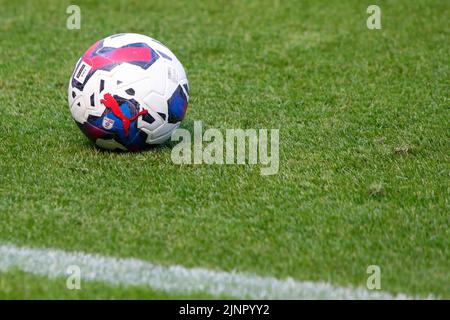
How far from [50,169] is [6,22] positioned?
3816 mm

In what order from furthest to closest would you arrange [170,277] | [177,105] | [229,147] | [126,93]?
[229,147]
[177,105]
[126,93]
[170,277]

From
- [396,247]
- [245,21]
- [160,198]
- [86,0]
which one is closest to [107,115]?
[160,198]

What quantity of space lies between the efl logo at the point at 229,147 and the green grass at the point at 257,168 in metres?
0.08

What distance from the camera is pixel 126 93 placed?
4902mm

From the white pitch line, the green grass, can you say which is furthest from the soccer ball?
the white pitch line

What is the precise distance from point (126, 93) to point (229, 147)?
81 centimetres

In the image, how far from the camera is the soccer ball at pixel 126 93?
4.92 m

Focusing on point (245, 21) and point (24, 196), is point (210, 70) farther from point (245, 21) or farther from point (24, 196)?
point (24, 196)

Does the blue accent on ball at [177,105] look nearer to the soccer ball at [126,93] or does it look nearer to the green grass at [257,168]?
the soccer ball at [126,93]

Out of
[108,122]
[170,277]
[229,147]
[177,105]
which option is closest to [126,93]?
[108,122]

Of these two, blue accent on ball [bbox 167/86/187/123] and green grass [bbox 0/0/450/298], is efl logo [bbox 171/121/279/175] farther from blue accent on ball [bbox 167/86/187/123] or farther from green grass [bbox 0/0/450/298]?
blue accent on ball [bbox 167/86/187/123]

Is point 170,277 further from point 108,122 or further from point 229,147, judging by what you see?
point 229,147

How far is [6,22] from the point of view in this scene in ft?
27.3

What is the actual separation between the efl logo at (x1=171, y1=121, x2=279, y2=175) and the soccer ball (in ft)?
0.76
